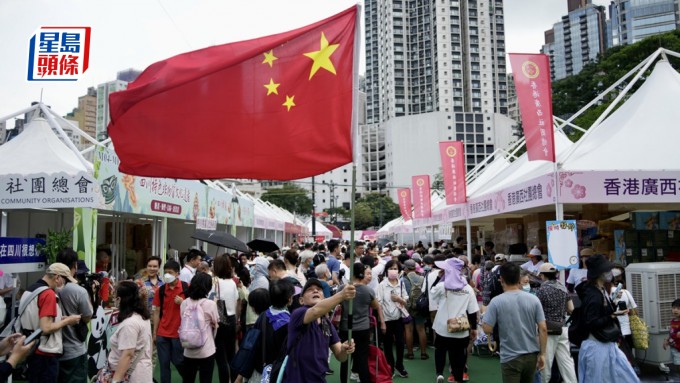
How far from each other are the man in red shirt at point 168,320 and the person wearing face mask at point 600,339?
4.14m

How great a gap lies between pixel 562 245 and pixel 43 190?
23.8ft

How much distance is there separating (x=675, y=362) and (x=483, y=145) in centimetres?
9307

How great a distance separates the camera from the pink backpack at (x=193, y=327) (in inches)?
217

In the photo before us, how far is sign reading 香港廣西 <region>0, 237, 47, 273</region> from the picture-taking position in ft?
21.4

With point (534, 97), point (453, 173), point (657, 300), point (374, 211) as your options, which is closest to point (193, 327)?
point (534, 97)

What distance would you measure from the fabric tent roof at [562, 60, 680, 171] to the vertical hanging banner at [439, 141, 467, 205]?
417cm

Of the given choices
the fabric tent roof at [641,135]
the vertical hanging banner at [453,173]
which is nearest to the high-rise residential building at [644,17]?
the vertical hanging banner at [453,173]

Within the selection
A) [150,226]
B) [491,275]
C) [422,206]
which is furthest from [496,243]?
[150,226]

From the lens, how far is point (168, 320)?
6.20m

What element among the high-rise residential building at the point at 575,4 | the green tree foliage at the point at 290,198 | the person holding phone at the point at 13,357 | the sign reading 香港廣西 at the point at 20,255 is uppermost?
the high-rise residential building at the point at 575,4

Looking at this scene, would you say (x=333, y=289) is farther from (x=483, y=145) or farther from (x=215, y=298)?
(x=483, y=145)

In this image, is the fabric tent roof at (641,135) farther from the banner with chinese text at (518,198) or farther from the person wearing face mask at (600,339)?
Answer: the person wearing face mask at (600,339)

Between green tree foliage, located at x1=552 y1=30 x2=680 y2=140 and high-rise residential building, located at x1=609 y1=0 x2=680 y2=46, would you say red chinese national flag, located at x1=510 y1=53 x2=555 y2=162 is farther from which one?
high-rise residential building, located at x1=609 y1=0 x2=680 y2=46

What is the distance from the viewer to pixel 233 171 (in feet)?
15.4
